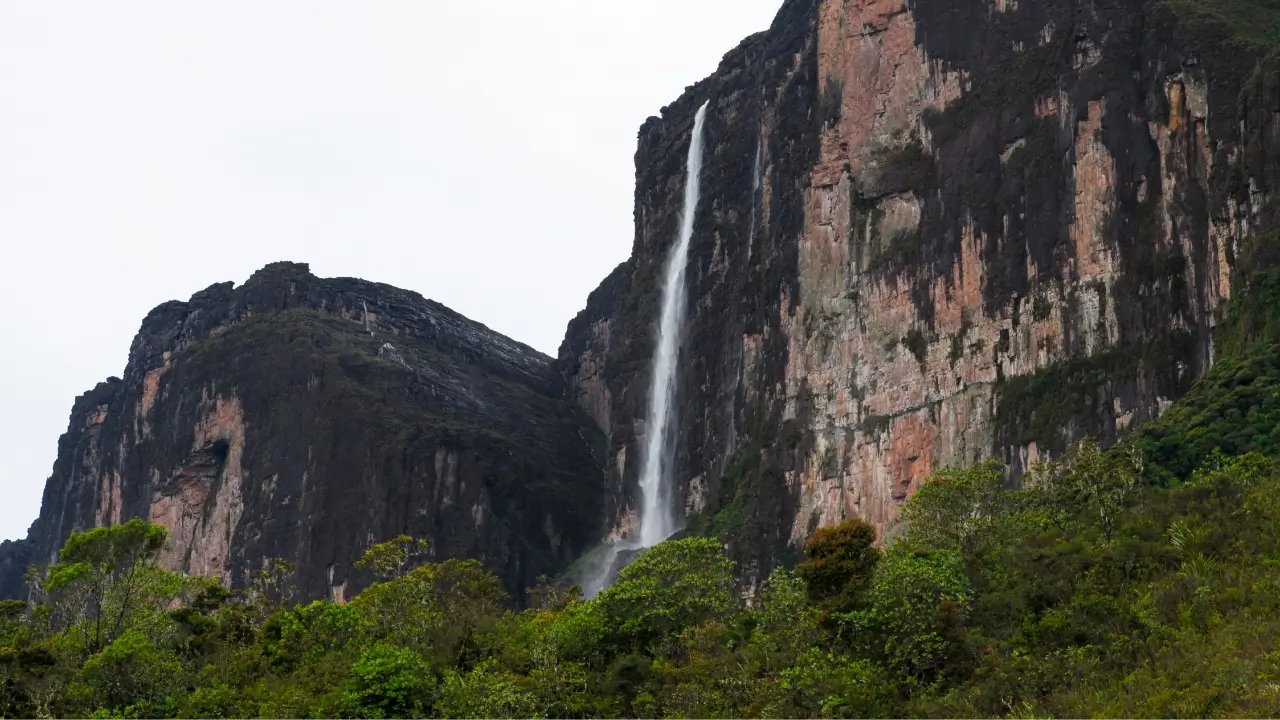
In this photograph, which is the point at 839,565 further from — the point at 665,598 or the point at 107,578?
the point at 107,578

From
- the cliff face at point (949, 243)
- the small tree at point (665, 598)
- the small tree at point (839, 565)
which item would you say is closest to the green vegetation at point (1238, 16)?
the cliff face at point (949, 243)

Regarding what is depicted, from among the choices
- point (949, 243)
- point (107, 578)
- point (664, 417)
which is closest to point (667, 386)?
point (664, 417)

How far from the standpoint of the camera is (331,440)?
124 m

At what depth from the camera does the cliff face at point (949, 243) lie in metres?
73.9

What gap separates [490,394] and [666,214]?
25.0 meters

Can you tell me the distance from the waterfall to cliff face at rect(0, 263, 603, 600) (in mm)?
12322

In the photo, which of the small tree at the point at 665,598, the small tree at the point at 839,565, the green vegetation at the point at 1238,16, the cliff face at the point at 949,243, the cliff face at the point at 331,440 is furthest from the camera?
the cliff face at the point at 331,440

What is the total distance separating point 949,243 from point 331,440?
5792cm

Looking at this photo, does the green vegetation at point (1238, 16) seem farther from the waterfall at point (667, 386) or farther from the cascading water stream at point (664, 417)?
the waterfall at point (667, 386)

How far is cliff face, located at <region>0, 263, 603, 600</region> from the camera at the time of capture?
119750mm

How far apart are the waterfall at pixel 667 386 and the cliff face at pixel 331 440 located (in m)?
12.3

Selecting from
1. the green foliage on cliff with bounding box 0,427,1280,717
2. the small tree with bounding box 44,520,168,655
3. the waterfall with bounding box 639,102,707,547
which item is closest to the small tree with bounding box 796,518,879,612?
the green foliage on cliff with bounding box 0,427,1280,717

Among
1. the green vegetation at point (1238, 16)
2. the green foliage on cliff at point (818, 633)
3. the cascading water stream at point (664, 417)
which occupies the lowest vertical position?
the green foliage on cliff at point (818, 633)

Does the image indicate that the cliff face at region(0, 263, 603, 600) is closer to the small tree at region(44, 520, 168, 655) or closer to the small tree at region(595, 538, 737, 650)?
the small tree at region(44, 520, 168, 655)
